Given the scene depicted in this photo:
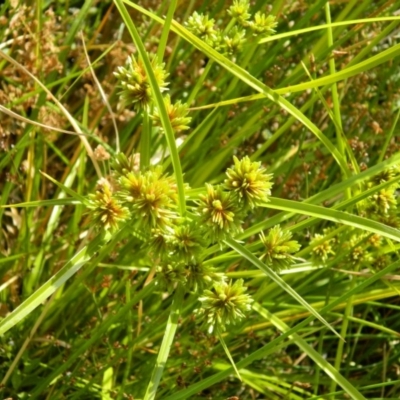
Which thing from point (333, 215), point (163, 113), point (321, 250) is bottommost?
point (321, 250)

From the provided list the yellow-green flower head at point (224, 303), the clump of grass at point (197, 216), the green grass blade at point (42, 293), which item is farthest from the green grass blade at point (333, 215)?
the green grass blade at point (42, 293)

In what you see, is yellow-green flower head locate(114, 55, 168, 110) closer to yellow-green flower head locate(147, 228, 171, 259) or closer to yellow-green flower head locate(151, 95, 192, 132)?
yellow-green flower head locate(151, 95, 192, 132)

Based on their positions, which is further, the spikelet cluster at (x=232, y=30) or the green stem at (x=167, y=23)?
the spikelet cluster at (x=232, y=30)

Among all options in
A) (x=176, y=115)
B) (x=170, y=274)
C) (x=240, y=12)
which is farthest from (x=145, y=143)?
(x=240, y=12)

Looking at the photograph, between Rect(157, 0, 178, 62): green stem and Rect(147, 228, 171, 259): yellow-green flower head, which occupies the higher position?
Rect(157, 0, 178, 62): green stem

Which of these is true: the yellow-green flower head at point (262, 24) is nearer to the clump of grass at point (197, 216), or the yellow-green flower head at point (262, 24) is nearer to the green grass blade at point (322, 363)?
the clump of grass at point (197, 216)

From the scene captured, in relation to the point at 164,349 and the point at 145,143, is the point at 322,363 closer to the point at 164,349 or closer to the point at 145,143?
the point at 164,349

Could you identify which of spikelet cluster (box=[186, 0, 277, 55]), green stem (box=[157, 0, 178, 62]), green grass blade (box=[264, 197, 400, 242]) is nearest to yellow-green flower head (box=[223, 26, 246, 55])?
spikelet cluster (box=[186, 0, 277, 55])
